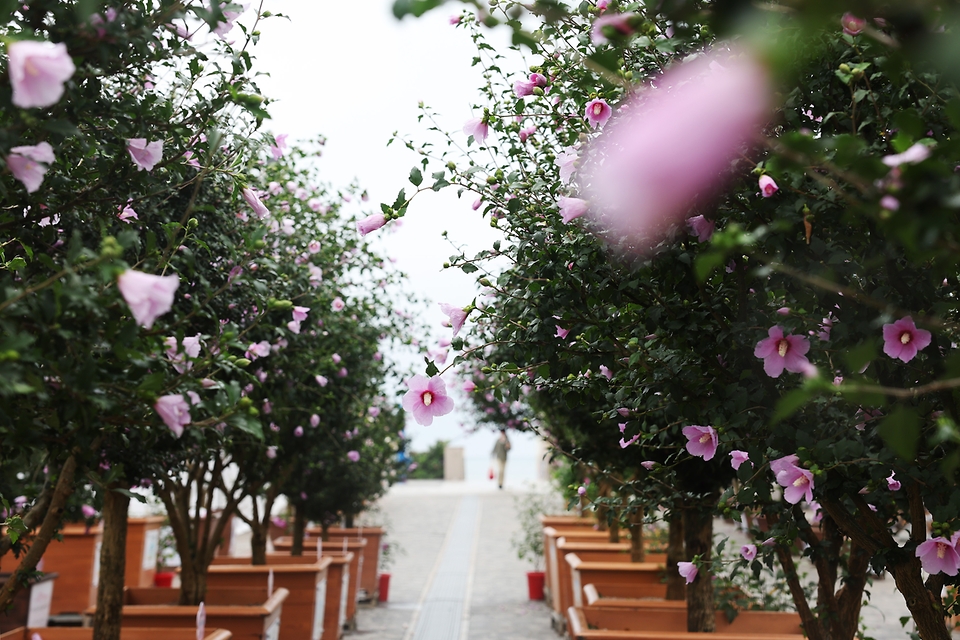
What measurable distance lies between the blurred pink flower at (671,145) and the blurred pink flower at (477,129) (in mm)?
358

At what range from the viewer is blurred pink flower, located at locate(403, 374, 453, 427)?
1824mm

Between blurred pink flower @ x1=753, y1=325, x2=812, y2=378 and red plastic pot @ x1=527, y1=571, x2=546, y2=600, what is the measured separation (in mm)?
7663

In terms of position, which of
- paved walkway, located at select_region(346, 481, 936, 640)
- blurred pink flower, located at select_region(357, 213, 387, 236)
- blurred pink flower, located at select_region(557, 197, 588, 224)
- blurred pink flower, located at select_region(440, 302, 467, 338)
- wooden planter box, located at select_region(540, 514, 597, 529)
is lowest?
paved walkway, located at select_region(346, 481, 936, 640)

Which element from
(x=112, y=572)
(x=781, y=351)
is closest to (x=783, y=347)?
(x=781, y=351)

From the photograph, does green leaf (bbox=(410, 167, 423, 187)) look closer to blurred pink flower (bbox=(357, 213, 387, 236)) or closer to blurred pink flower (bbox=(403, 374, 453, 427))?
blurred pink flower (bbox=(357, 213, 387, 236))

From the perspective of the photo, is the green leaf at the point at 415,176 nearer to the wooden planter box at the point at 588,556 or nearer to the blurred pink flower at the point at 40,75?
the blurred pink flower at the point at 40,75

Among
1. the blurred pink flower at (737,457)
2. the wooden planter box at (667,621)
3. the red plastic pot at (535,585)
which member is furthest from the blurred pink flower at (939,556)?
the red plastic pot at (535,585)

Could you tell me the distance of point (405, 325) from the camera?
5.36m

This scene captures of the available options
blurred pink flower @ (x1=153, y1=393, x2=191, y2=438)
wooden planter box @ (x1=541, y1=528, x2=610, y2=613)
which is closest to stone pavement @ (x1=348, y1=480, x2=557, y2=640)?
wooden planter box @ (x1=541, y1=528, x2=610, y2=613)

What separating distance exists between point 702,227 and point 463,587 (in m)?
8.12

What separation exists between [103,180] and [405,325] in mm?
3656

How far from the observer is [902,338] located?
1.41 m

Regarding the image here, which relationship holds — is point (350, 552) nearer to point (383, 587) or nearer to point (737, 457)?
point (383, 587)

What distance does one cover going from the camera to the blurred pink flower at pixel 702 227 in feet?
5.65
